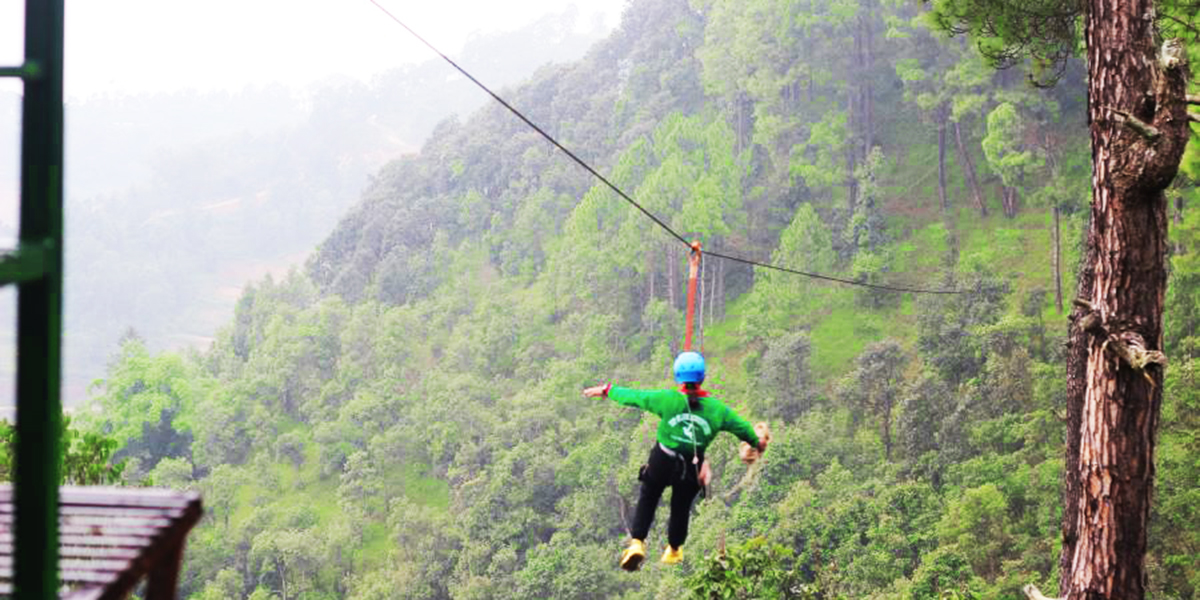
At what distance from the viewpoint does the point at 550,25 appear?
7612cm

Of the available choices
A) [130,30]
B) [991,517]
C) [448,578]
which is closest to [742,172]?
[448,578]

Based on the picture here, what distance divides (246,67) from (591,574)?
265ft

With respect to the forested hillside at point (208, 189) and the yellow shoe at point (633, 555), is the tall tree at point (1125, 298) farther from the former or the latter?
the forested hillside at point (208, 189)

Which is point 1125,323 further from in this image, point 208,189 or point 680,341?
point 208,189

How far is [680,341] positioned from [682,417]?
22316mm

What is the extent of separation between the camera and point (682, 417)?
4.32 meters

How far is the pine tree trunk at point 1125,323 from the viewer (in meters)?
3.92

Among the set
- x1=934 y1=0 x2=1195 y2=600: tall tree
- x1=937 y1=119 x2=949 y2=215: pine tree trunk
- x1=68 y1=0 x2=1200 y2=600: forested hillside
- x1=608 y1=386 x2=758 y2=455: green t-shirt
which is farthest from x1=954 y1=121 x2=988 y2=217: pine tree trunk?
x1=608 y1=386 x2=758 y2=455: green t-shirt

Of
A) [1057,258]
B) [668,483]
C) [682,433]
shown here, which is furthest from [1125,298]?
[1057,258]

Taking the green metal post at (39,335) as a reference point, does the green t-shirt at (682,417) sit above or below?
A: below

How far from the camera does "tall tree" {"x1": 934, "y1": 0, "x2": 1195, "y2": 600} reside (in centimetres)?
392

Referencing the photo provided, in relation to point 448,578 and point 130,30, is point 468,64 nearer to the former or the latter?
point 130,30

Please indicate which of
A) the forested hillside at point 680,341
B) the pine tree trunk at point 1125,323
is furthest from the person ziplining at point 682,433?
the forested hillside at point 680,341

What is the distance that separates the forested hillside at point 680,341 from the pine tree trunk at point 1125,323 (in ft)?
31.4
